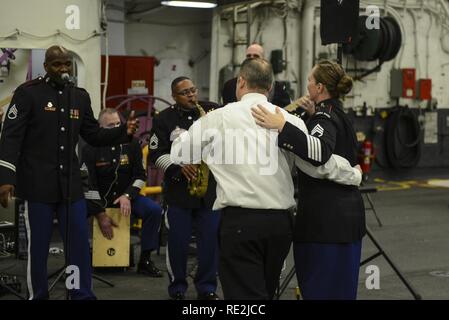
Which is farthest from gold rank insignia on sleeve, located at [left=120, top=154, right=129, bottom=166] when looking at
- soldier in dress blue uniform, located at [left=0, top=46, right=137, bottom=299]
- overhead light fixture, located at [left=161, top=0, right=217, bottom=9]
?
overhead light fixture, located at [left=161, top=0, right=217, bottom=9]

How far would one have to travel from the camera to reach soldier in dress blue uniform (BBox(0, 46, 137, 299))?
216 inches

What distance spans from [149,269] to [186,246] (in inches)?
43.4

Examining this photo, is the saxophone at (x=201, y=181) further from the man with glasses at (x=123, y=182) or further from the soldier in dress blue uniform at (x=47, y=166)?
the man with glasses at (x=123, y=182)

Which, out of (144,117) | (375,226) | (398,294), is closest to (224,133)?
(398,294)

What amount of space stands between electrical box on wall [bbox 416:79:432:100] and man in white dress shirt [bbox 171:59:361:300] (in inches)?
420

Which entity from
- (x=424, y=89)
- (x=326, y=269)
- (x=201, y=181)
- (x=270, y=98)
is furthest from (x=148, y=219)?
(x=424, y=89)

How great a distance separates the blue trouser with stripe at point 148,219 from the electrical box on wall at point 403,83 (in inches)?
→ 321

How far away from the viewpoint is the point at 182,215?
6133 mm

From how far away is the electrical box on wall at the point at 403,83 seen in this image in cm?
1436

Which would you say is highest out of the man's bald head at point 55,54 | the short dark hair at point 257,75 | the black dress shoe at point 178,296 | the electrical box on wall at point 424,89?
the electrical box on wall at point 424,89

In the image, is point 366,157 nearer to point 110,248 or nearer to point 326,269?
point 110,248

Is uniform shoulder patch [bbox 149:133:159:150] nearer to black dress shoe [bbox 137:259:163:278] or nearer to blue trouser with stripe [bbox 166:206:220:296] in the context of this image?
blue trouser with stripe [bbox 166:206:220:296]

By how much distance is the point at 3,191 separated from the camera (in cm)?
525

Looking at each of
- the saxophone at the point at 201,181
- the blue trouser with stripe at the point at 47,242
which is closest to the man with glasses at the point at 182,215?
the saxophone at the point at 201,181
